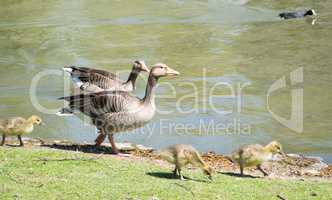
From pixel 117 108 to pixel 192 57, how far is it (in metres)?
10.1

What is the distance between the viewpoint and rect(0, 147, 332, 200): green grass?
25.8 feet

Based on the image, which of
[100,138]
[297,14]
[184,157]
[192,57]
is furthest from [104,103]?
[297,14]

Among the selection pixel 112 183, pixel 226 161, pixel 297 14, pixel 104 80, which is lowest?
pixel 226 161

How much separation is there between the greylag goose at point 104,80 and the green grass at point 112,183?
4183 millimetres

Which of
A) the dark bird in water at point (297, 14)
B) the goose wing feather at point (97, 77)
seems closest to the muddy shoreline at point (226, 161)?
the goose wing feather at point (97, 77)

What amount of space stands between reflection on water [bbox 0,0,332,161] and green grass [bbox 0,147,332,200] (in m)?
3.56

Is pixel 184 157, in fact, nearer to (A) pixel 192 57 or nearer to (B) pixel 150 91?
(B) pixel 150 91

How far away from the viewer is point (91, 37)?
78.8 ft

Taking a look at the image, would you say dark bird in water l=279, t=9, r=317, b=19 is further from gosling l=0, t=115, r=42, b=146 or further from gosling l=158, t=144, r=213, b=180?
gosling l=158, t=144, r=213, b=180

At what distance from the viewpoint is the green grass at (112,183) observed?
7.86 metres

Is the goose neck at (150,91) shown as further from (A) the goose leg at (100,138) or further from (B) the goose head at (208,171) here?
(B) the goose head at (208,171)

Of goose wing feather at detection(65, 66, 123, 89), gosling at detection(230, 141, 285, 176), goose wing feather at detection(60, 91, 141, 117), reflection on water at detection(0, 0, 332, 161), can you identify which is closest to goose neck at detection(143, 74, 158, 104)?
goose wing feather at detection(60, 91, 141, 117)

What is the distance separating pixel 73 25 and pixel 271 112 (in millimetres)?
13089

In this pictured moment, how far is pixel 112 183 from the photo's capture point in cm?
828
